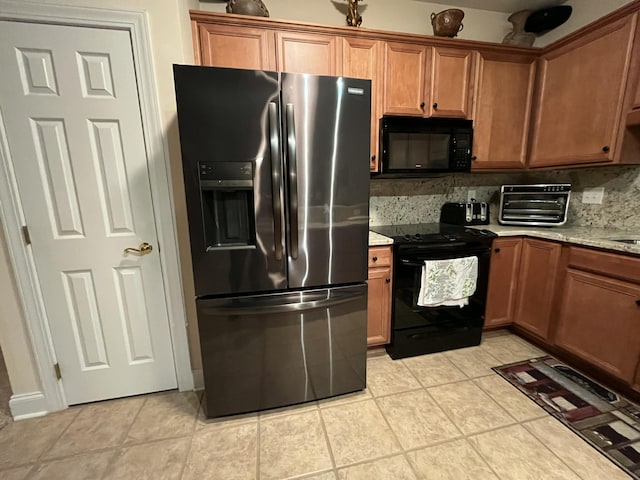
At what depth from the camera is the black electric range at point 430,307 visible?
76.4 inches

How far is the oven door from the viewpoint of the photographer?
193 cm

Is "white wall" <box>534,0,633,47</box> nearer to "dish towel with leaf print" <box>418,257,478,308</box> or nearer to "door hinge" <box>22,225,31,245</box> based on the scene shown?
"dish towel with leaf print" <box>418,257,478,308</box>

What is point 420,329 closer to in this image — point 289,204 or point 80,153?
point 289,204

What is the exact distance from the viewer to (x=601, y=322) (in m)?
1.70

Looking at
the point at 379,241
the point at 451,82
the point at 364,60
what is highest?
the point at 364,60

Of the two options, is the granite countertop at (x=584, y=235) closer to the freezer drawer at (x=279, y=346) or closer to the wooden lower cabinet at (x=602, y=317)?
the wooden lower cabinet at (x=602, y=317)

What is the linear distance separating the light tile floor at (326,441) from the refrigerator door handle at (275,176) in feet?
3.28

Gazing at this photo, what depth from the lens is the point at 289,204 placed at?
4.55ft

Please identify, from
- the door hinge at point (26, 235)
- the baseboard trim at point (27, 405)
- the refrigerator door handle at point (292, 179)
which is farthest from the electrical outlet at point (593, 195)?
the baseboard trim at point (27, 405)

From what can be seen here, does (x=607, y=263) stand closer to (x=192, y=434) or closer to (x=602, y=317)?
(x=602, y=317)

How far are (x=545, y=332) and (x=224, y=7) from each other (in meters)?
3.50

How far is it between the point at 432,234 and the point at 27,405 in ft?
9.38

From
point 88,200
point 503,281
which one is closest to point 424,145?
point 503,281

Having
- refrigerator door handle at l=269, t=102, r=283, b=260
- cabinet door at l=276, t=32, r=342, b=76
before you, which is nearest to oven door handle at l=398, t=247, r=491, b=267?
refrigerator door handle at l=269, t=102, r=283, b=260
